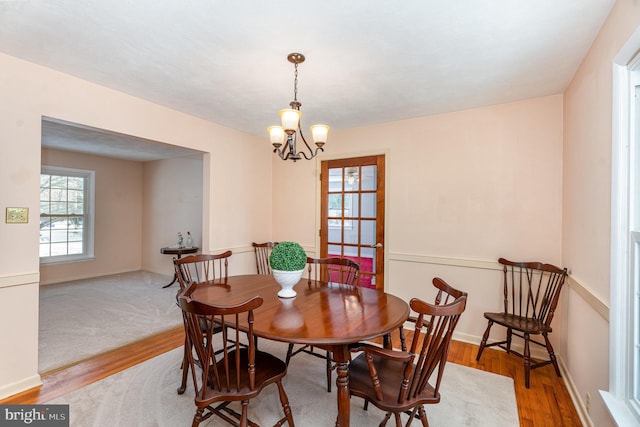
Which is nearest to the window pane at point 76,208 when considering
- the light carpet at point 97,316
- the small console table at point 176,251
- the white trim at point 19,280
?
the light carpet at point 97,316

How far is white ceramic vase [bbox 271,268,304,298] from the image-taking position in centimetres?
201

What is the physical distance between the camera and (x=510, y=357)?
280cm

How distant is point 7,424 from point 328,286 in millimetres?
2243

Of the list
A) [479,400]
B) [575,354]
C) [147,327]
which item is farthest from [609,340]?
[147,327]

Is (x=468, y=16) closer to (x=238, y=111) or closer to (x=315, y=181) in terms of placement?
(x=238, y=111)

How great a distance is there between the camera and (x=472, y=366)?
2.65 metres

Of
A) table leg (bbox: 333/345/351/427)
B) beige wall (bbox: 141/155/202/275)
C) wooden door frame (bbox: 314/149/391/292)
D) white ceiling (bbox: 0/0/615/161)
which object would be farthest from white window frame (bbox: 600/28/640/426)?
beige wall (bbox: 141/155/202/275)

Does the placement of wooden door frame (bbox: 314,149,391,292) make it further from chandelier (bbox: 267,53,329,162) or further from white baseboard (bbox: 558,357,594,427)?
white baseboard (bbox: 558,357,594,427)

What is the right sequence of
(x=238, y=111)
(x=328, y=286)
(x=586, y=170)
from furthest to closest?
(x=238, y=111)
(x=328, y=286)
(x=586, y=170)

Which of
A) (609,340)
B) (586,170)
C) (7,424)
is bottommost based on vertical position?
(7,424)

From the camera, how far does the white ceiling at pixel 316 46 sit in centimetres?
165

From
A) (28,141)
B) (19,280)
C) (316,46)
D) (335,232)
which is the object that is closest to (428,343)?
(316,46)

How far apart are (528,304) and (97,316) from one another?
4871 mm

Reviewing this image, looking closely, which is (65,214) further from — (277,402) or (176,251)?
(277,402)
